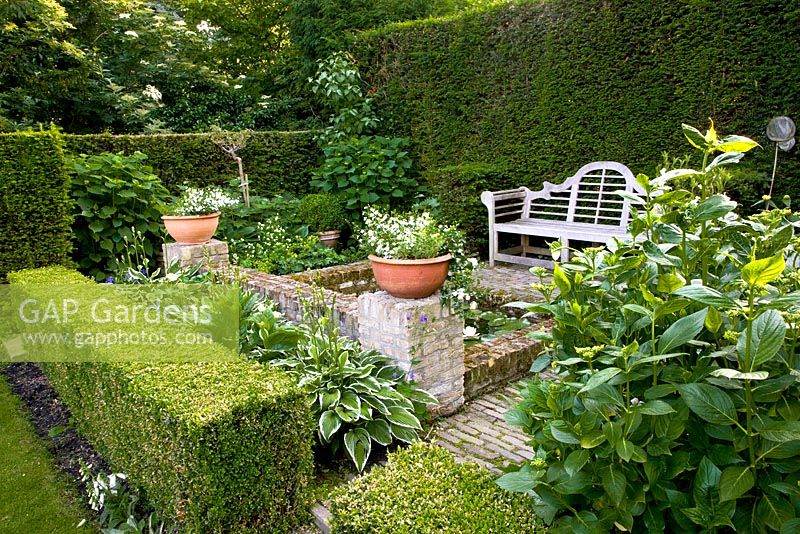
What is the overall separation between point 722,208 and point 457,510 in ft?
3.76

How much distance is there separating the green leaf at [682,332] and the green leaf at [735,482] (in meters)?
0.33

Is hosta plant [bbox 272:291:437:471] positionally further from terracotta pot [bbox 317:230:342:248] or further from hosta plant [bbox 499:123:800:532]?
terracotta pot [bbox 317:230:342:248]

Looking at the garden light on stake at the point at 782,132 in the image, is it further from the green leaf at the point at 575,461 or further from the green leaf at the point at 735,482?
the green leaf at the point at 575,461

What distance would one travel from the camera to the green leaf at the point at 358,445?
264 cm

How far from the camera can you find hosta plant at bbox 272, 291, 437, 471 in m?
2.71

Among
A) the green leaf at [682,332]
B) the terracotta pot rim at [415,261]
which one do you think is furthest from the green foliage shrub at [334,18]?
the green leaf at [682,332]

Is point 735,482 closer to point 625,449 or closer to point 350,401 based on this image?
point 625,449

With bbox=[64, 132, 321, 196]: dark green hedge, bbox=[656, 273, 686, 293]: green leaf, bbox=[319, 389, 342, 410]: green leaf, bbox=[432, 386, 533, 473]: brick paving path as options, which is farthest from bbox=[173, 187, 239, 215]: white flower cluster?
bbox=[656, 273, 686, 293]: green leaf

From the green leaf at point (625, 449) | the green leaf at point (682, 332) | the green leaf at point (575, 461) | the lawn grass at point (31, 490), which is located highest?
the green leaf at point (682, 332)

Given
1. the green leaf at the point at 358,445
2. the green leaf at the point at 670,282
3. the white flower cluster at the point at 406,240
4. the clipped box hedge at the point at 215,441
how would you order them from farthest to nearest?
the white flower cluster at the point at 406,240 < the green leaf at the point at 358,445 < the clipped box hedge at the point at 215,441 < the green leaf at the point at 670,282

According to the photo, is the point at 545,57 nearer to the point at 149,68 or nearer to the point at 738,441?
the point at 738,441

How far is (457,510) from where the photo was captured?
1.72 m

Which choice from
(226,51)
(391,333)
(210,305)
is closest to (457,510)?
(391,333)

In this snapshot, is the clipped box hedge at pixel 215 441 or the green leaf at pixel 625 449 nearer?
the green leaf at pixel 625 449
